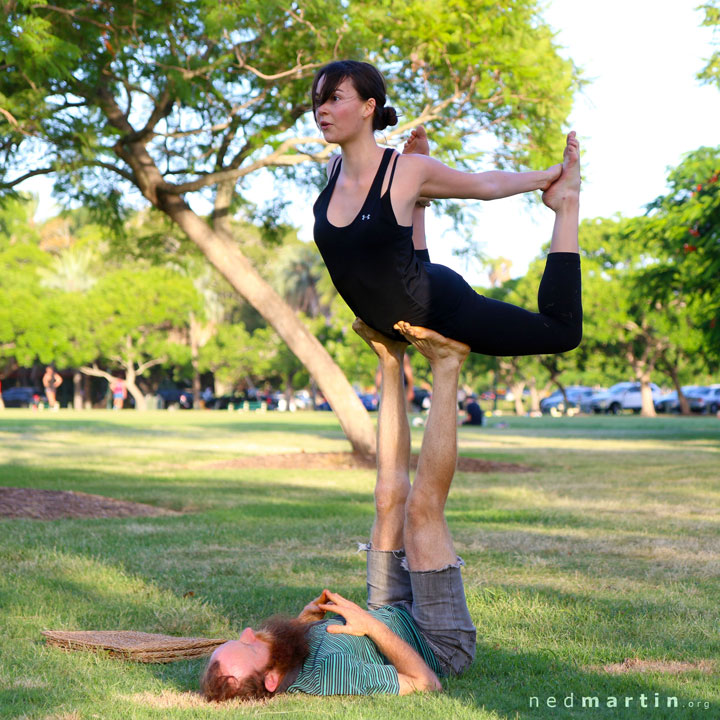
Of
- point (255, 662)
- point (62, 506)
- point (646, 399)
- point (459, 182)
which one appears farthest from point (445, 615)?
point (646, 399)

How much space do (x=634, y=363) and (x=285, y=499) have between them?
48.4 metres

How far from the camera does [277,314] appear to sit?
50.3 feet

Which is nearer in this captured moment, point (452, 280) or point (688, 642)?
point (452, 280)

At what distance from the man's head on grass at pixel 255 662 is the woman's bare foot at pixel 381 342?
130cm

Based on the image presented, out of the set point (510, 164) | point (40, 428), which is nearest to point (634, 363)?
point (40, 428)

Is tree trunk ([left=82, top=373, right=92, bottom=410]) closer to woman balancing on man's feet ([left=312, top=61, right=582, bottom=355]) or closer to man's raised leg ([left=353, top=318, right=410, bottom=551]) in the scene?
man's raised leg ([left=353, top=318, right=410, bottom=551])

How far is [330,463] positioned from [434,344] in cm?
1192

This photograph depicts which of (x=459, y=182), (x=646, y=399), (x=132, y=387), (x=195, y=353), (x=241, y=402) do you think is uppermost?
(x=195, y=353)

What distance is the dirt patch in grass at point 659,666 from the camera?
4008 millimetres

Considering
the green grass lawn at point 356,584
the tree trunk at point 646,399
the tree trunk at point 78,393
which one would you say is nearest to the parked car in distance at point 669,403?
the tree trunk at point 646,399

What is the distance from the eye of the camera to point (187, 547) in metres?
7.31

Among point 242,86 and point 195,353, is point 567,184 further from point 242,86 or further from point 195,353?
point 195,353

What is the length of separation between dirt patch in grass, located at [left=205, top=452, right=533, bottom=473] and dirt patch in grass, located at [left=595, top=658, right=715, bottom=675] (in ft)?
35.7

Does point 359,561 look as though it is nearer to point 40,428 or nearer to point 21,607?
point 21,607
